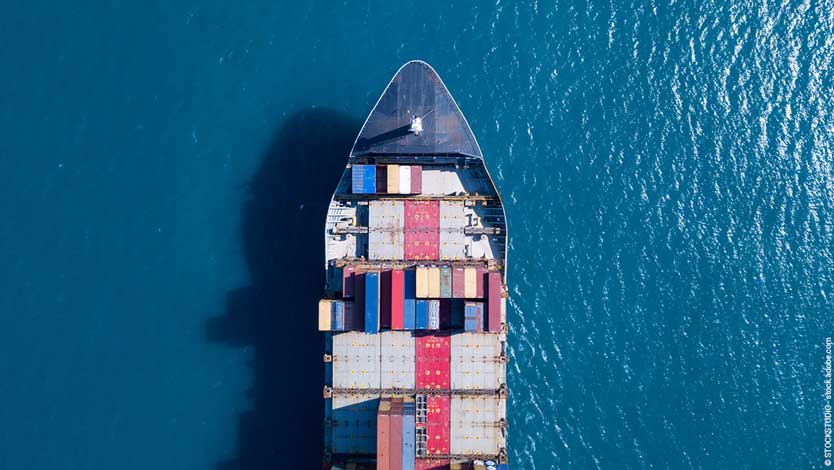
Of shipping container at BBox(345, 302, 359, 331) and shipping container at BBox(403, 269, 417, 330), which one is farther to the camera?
shipping container at BBox(345, 302, 359, 331)

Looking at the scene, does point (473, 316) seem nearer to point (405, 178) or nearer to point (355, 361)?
point (355, 361)

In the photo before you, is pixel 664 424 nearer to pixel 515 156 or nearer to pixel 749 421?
pixel 749 421

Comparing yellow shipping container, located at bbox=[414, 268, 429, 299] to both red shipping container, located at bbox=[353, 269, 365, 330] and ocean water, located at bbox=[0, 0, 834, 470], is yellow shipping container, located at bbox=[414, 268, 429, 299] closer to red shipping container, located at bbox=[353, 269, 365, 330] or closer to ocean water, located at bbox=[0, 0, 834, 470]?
red shipping container, located at bbox=[353, 269, 365, 330]

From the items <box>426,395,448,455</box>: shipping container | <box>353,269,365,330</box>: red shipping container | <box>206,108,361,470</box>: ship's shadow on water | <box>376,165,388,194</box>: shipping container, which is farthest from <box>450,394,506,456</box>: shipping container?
<box>376,165,388,194</box>: shipping container

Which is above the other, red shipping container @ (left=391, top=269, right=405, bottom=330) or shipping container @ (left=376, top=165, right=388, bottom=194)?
shipping container @ (left=376, top=165, right=388, bottom=194)

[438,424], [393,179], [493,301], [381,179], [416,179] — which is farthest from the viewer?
[381,179]

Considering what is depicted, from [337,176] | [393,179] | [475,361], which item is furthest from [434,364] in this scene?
[337,176]

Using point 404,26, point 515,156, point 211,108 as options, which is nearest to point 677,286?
point 515,156
